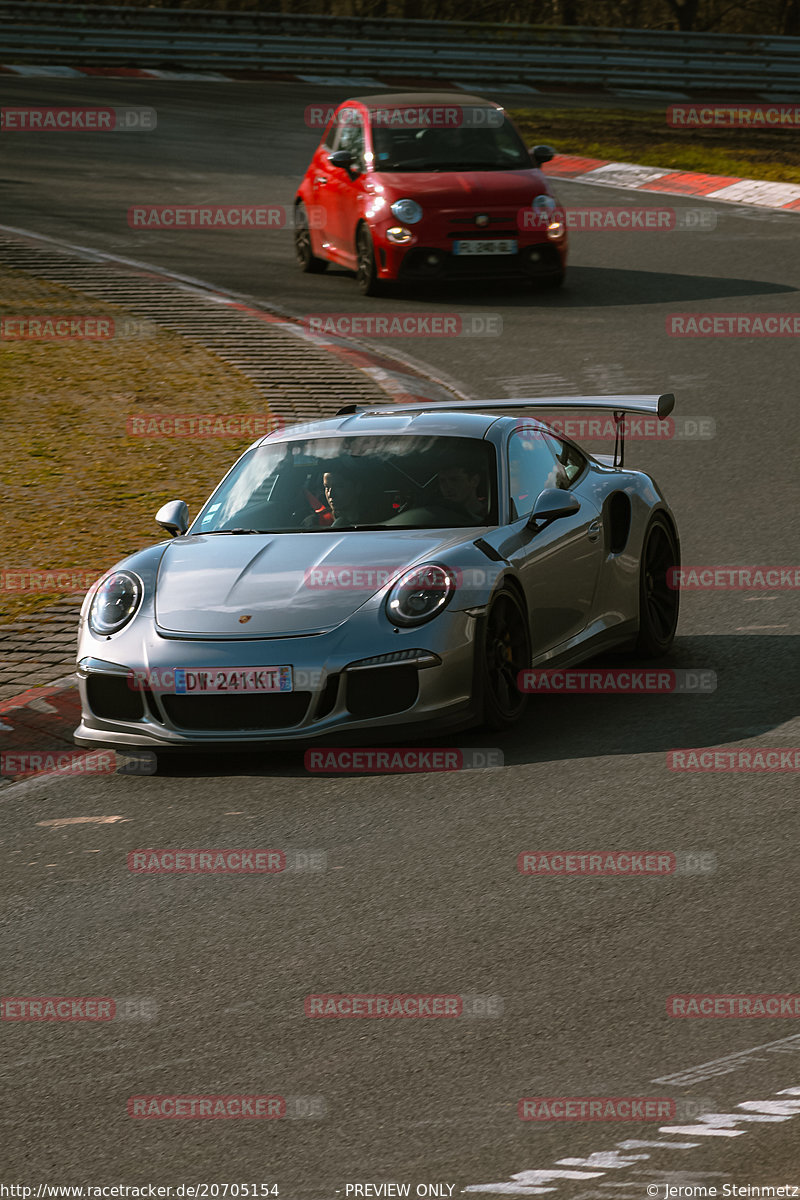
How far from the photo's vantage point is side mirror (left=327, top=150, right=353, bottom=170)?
18.9 m

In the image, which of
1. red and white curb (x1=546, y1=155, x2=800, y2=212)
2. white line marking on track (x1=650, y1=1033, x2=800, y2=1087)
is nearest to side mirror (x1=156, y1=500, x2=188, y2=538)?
white line marking on track (x1=650, y1=1033, x2=800, y2=1087)

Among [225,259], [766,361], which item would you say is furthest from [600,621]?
[225,259]

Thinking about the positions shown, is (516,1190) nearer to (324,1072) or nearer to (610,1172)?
(610,1172)

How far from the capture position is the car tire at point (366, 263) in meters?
18.6

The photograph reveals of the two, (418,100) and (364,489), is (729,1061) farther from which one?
(418,100)

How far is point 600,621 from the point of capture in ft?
29.6

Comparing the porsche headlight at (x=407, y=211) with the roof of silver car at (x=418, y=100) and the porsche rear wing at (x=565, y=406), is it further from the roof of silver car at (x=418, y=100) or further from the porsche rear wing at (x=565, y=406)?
the porsche rear wing at (x=565, y=406)

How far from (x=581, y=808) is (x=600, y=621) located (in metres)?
2.26

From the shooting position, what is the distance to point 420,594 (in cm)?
771

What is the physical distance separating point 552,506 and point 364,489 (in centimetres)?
90

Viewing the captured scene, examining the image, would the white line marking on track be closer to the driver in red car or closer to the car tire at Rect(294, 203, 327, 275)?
the driver in red car

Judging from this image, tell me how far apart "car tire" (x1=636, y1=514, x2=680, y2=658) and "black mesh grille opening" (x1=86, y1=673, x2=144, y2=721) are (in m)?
2.85

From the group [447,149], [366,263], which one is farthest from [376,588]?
[447,149]

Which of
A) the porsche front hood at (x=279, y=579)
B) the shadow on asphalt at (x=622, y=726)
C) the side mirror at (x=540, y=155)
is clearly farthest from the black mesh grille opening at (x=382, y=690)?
the side mirror at (x=540, y=155)
